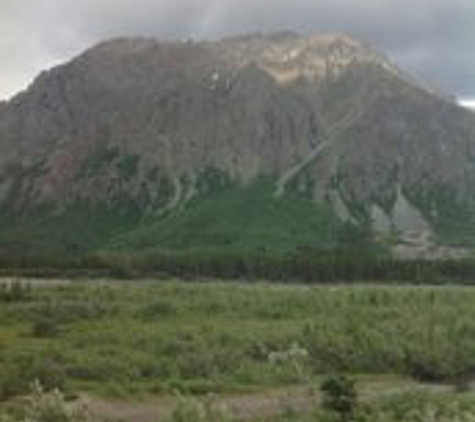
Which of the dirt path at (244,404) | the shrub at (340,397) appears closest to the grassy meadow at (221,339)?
the dirt path at (244,404)

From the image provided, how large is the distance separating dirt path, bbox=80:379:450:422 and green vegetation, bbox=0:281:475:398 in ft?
8.86

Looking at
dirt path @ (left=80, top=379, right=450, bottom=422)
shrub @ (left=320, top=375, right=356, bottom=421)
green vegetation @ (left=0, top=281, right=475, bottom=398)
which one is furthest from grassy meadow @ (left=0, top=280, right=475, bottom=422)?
shrub @ (left=320, top=375, right=356, bottom=421)

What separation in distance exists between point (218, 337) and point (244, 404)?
25722 millimetres

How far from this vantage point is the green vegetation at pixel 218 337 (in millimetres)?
94375

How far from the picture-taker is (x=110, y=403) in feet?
281

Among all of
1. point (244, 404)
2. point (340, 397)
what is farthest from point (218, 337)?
point (340, 397)

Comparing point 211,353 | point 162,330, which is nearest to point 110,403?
point 211,353

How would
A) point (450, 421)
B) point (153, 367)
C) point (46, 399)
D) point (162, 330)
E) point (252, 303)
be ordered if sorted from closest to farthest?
point (46, 399)
point (450, 421)
point (153, 367)
point (162, 330)
point (252, 303)

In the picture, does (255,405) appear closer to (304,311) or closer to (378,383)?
(378,383)

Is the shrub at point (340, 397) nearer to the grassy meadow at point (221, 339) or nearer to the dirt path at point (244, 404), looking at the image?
the grassy meadow at point (221, 339)

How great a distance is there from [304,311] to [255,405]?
5207cm

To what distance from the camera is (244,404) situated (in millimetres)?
84812

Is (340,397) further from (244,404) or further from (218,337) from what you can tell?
(218,337)

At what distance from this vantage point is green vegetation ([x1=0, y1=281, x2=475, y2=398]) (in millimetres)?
94375
